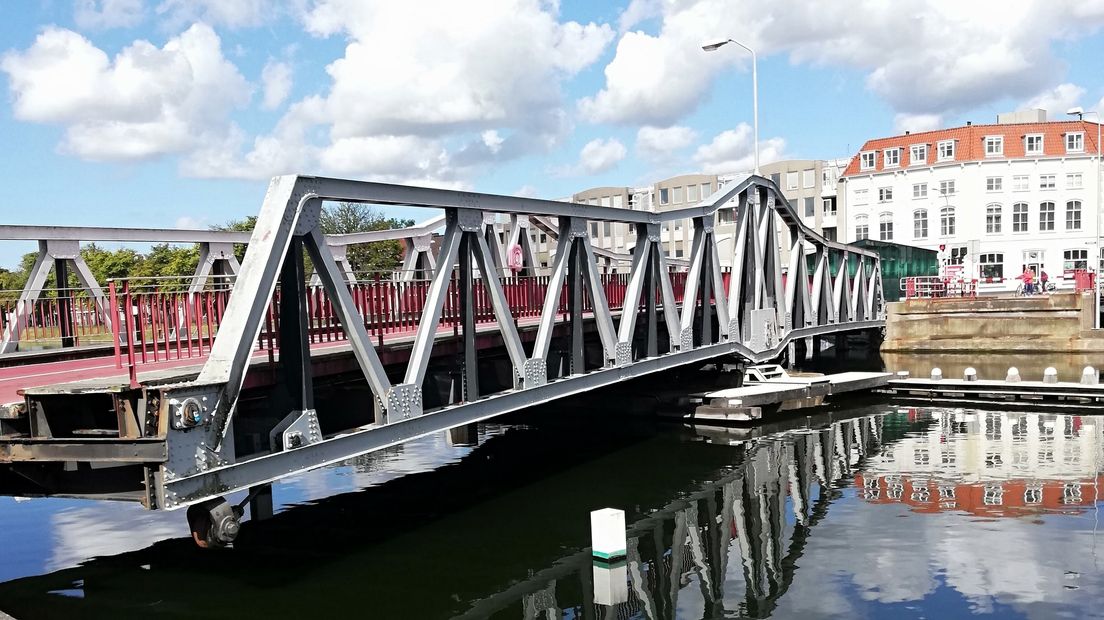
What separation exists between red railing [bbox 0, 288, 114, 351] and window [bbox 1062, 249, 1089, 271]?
64.3 meters

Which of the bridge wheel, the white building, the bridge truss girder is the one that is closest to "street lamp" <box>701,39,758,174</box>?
the bridge truss girder

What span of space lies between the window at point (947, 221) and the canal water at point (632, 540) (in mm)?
49074

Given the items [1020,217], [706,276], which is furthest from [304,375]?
[1020,217]

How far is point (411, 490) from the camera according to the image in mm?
17578

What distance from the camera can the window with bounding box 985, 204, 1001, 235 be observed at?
64750mm

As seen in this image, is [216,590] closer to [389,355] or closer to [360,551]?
[360,551]

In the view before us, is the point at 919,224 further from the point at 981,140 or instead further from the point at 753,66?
the point at 753,66

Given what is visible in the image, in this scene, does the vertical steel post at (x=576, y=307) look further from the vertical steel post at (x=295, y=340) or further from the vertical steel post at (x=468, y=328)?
the vertical steel post at (x=295, y=340)

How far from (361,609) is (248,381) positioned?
10.5ft

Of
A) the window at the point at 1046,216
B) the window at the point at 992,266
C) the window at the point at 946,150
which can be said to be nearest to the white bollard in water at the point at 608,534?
the window at the point at 992,266

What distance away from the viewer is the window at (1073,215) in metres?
62.4

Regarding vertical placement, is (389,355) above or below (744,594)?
above

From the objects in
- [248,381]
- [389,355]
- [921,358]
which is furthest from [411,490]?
[921,358]

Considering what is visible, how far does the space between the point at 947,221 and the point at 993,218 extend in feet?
10.3
